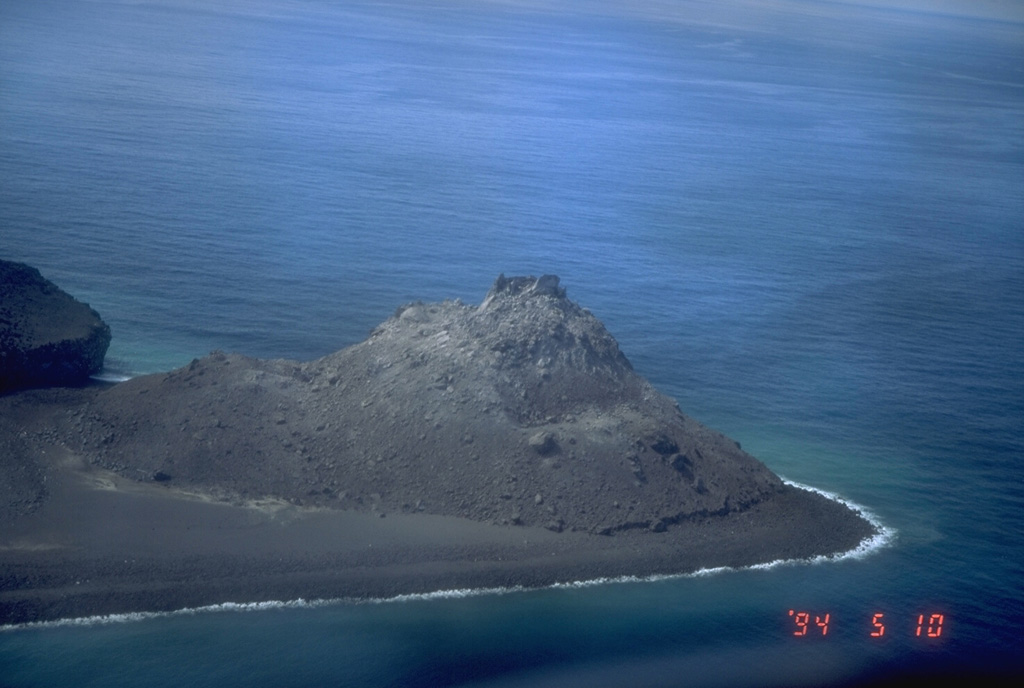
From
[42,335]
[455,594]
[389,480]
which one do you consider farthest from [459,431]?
[42,335]

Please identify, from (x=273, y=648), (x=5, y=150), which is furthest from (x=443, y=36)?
(x=273, y=648)

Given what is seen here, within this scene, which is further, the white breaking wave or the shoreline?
the shoreline

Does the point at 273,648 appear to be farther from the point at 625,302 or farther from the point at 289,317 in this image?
the point at 625,302

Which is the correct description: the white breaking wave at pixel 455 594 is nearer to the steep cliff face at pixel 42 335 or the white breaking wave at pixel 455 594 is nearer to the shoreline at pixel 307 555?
the shoreline at pixel 307 555

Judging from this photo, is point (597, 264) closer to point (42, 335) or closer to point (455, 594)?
point (42, 335)

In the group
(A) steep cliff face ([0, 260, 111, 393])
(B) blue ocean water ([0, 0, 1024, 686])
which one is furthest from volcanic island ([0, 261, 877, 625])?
(B) blue ocean water ([0, 0, 1024, 686])
